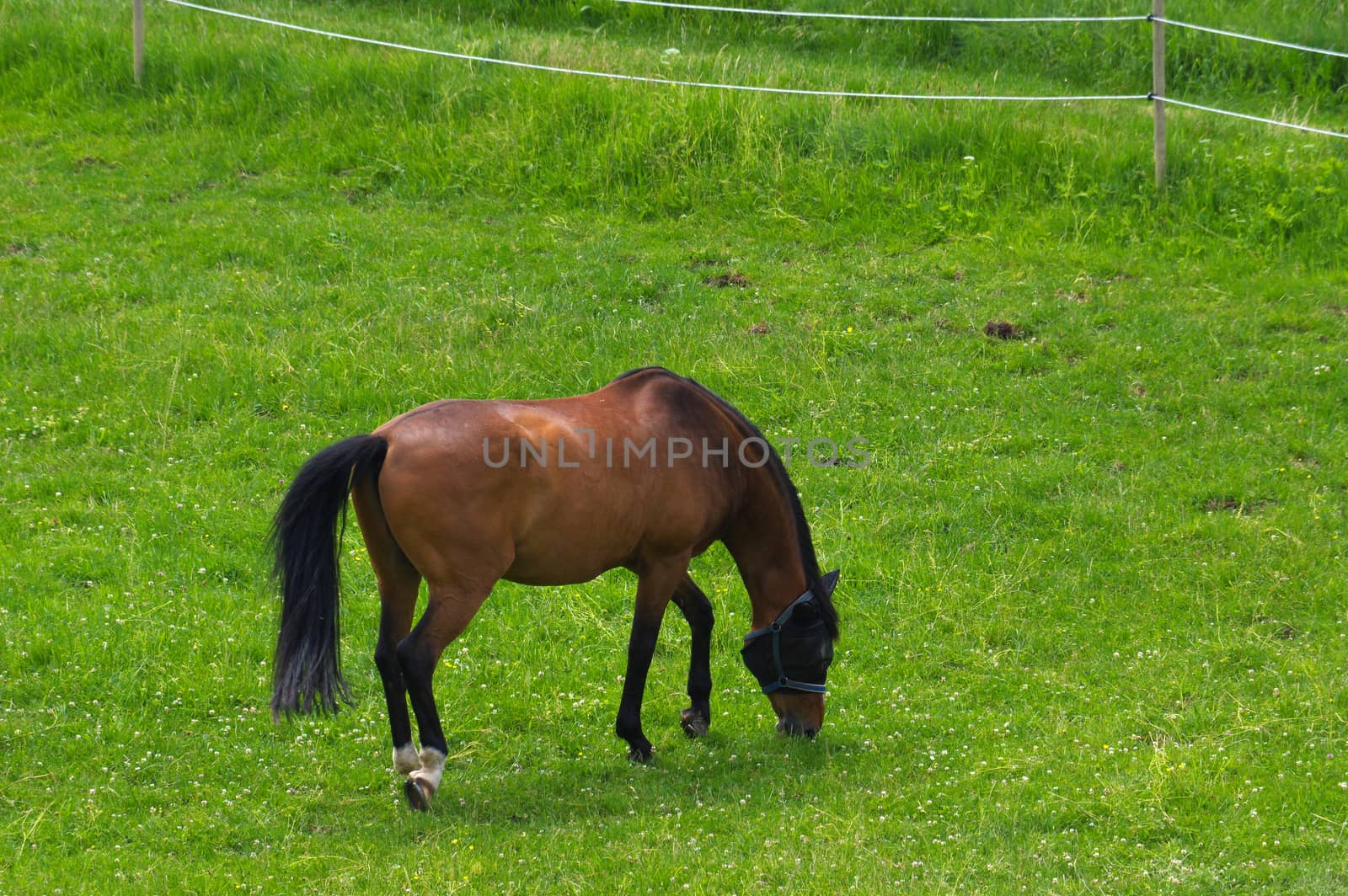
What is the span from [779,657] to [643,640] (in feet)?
2.18

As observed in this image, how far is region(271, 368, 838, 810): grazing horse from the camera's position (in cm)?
573

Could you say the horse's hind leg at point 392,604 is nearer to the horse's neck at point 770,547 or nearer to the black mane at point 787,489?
the black mane at point 787,489

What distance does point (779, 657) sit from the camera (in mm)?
6480

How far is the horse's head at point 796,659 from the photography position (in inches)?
254

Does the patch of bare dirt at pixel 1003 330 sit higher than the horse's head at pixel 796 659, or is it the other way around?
the patch of bare dirt at pixel 1003 330

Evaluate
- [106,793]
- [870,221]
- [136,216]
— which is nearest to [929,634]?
[106,793]

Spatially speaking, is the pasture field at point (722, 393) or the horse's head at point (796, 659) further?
the horse's head at point (796, 659)

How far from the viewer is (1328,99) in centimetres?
1448

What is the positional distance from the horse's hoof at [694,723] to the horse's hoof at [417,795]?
57.7 inches

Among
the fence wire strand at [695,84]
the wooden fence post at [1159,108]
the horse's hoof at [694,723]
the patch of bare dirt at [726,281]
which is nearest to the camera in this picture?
the horse's hoof at [694,723]

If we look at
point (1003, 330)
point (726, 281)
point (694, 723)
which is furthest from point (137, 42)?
point (694, 723)

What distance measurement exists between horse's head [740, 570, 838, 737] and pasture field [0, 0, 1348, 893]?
16cm

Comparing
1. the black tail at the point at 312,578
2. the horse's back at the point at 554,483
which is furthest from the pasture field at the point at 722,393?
the horse's back at the point at 554,483

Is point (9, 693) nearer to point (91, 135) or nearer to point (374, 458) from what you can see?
point (374, 458)
